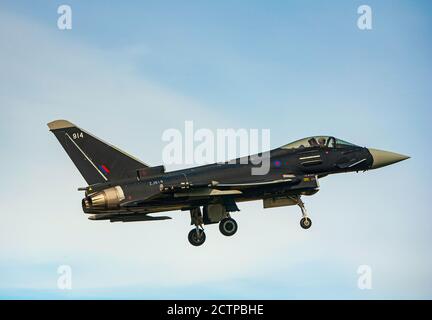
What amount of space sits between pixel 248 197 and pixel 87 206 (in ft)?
22.0

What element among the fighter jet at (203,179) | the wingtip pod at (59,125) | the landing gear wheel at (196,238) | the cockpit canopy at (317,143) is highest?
the wingtip pod at (59,125)

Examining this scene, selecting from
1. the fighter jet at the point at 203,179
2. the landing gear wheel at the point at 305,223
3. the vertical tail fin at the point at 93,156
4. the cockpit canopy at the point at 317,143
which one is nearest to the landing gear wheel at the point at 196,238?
the fighter jet at the point at 203,179

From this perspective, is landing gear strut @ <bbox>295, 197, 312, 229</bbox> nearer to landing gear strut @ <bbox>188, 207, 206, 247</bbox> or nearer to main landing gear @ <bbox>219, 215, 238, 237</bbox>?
main landing gear @ <bbox>219, 215, 238, 237</bbox>

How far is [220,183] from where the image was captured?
106 feet

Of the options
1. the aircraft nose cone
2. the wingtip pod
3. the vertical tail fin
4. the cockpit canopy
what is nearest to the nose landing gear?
the cockpit canopy

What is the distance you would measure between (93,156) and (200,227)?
17.6 ft

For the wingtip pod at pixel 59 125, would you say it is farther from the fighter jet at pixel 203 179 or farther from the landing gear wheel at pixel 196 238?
the landing gear wheel at pixel 196 238

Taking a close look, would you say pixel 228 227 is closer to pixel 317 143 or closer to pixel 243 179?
pixel 243 179

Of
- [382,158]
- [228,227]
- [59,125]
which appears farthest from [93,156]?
→ [382,158]

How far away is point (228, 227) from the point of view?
110 ft

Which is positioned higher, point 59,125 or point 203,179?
point 59,125

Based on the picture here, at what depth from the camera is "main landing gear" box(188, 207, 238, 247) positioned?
33594 mm

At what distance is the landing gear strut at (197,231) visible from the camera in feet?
112
